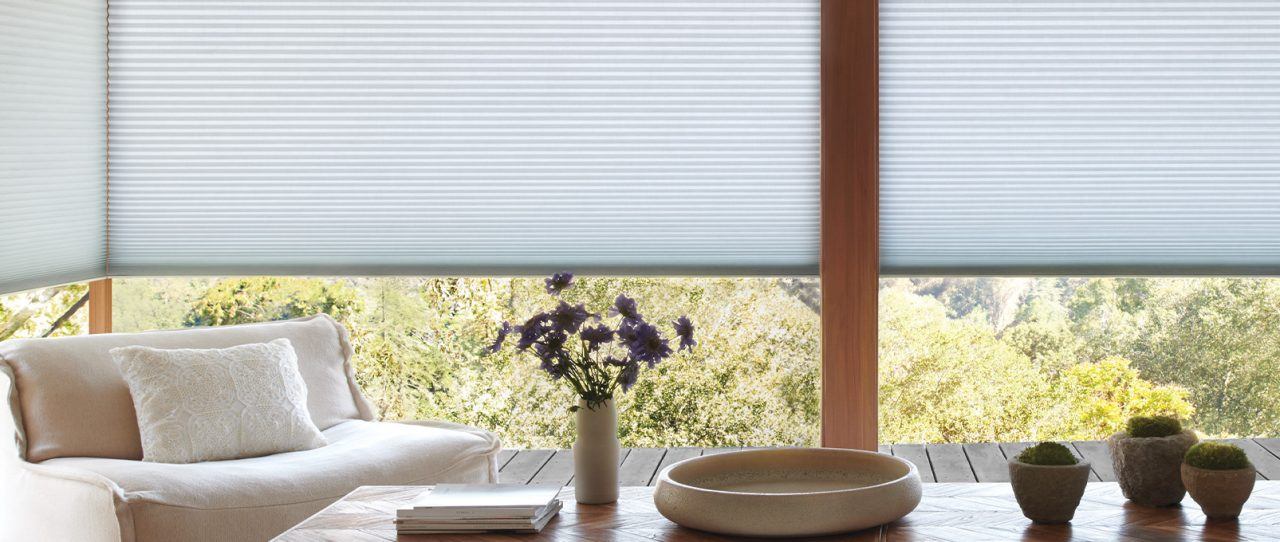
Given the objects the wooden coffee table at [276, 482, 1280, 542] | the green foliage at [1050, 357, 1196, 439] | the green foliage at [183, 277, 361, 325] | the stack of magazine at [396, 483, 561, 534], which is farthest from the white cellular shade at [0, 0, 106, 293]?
the green foliage at [1050, 357, 1196, 439]

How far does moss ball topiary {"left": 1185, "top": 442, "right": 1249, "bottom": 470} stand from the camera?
175 cm

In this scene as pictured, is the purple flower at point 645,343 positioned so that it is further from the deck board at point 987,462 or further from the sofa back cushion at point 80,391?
the deck board at point 987,462

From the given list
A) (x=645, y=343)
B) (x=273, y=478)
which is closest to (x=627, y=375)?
(x=645, y=343)

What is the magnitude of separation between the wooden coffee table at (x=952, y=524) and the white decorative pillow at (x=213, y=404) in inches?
47.8

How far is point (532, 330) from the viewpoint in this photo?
6.68 ft

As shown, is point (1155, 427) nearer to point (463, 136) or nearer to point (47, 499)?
point (47, 499)

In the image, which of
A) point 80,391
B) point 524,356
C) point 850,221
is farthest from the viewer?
point 524,356

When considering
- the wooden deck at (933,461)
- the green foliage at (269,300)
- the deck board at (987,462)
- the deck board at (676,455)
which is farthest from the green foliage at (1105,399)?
the green foliage at (269,300)

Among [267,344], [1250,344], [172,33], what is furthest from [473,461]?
[1250,344]

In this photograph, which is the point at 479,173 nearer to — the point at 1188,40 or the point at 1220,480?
the point at 1188,40

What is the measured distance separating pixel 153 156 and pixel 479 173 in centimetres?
117

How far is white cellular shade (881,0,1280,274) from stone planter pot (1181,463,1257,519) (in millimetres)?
2128

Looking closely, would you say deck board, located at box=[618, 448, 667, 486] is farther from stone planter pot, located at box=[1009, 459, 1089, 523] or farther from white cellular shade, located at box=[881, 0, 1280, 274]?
stone planter pot, located at box=[1009, 459, 1089, 523]

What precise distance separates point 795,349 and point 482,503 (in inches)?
127
